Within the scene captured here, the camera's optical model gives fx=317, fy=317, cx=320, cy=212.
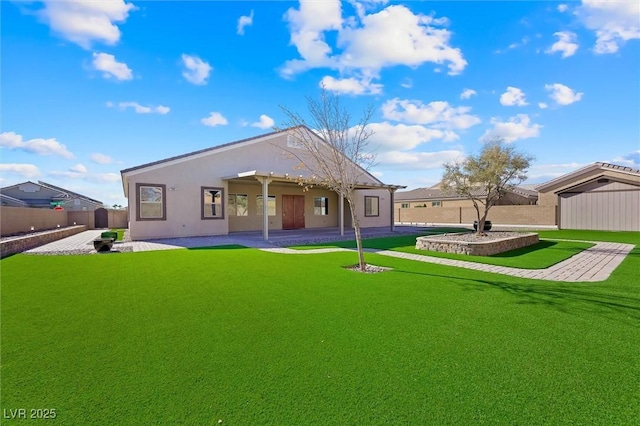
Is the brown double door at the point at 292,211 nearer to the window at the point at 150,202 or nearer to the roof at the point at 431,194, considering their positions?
the window at the point at 150,202

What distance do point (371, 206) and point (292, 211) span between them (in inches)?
241

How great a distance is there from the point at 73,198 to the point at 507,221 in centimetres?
4437

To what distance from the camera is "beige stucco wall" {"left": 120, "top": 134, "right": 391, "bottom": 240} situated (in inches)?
567

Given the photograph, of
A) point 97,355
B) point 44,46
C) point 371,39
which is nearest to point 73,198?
point 44,46

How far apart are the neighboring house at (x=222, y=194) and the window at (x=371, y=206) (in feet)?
8.02

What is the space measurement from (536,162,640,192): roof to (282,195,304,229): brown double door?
19.3m

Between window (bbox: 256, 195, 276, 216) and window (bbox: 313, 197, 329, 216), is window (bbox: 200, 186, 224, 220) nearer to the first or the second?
window (bbox: 256, 195, 276, 216)

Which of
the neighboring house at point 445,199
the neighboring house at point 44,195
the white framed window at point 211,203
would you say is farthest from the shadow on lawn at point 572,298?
the neighboring house at point 44,195

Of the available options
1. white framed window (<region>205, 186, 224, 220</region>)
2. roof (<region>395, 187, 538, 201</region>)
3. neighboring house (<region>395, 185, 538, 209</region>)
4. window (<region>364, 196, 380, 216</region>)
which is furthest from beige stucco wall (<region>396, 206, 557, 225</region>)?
white framed window (<region>205, 186, 224, 220</region>)

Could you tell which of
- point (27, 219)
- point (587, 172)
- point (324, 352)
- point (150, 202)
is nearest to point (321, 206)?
point (150, 202)

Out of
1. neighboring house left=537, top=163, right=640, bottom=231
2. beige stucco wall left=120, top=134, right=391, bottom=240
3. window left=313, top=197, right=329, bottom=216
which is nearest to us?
beige stucco wall left=120, top=134, right=391, bottom=240

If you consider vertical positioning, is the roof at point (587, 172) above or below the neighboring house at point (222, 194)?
above

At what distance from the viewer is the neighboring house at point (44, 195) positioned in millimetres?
30812

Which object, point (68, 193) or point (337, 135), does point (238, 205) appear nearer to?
point (337, 135)
